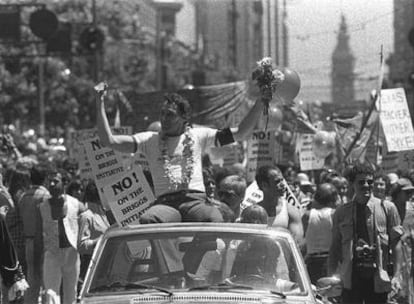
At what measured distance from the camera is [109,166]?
12367 mm

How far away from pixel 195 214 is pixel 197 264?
4.50 ft

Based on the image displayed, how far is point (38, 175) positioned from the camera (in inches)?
510

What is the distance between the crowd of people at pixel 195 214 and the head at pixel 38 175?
1cm

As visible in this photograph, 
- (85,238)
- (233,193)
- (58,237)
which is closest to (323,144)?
(58,237)

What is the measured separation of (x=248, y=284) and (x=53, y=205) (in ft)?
17.6

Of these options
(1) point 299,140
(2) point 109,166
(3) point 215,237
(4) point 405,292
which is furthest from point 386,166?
(3) point 215,237

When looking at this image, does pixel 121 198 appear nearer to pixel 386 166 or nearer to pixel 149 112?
pixel 386 166

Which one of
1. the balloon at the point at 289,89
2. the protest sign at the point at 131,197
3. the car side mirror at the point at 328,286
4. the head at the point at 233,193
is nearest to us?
the car side mirror at the point at 328,286

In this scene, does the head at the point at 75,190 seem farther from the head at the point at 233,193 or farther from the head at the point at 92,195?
the head at the point at 233,193

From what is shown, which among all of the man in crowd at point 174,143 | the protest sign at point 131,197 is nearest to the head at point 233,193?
Result: the protest sign at point 131,197

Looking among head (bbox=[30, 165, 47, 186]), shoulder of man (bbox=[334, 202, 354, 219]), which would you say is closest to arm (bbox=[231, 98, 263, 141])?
shoulder of man (bbox=[334, 202, 354, 219])

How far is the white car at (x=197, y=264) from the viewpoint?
7387mm

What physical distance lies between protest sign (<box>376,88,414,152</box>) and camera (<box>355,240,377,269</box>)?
6.67m

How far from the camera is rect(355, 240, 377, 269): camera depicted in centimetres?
937
